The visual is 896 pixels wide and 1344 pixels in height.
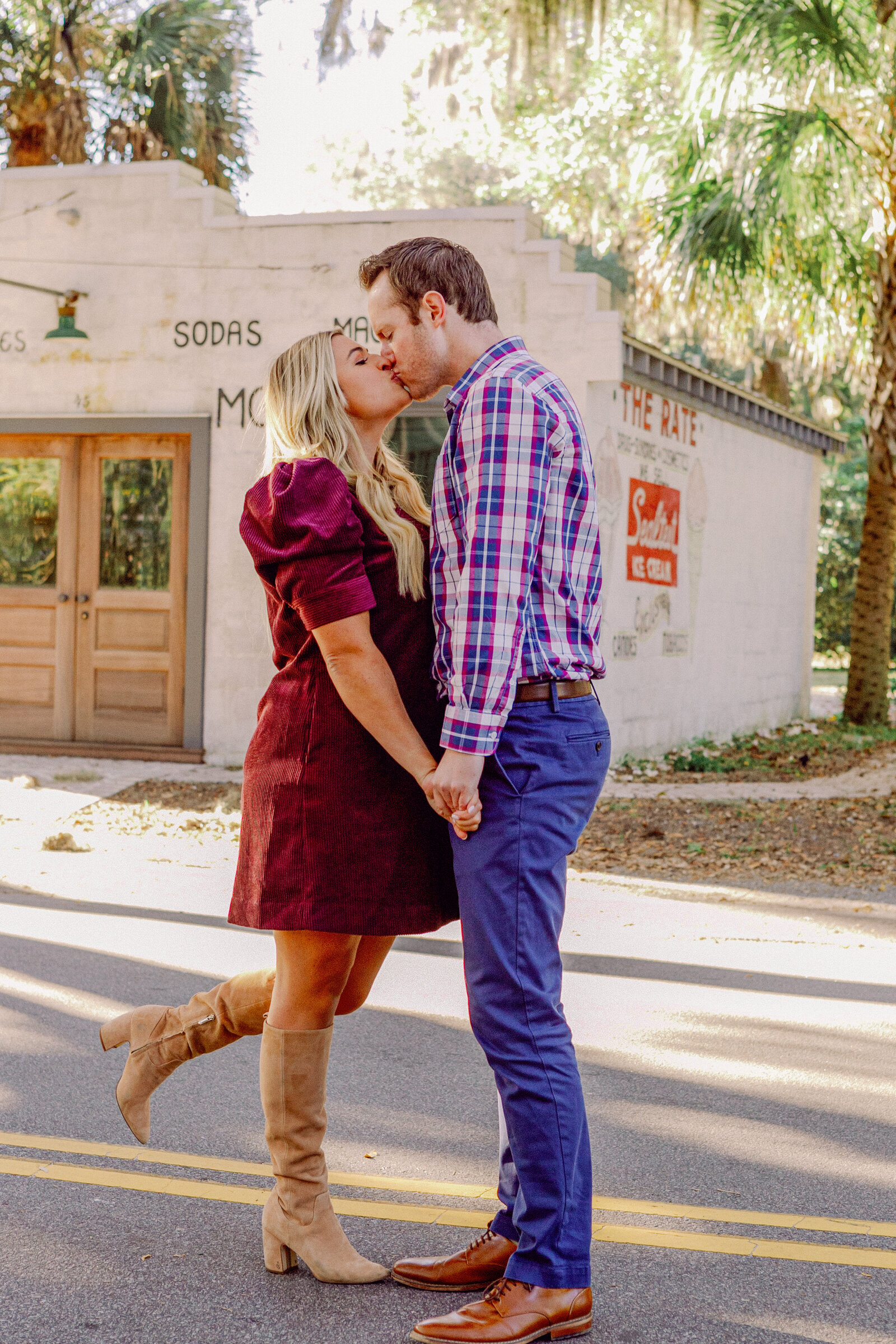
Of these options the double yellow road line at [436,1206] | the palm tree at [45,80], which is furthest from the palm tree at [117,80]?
the double yellow road line at [436,1206]

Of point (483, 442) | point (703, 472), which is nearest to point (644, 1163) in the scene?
point (483, 442)

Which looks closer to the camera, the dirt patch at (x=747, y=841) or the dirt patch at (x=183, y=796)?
the dirt patch at (x=747, y=841)

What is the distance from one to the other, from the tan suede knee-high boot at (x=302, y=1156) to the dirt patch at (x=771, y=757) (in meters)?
8.84

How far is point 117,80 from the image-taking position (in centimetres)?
1697

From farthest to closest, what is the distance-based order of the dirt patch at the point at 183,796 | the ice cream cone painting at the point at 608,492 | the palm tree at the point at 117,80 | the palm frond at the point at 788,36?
1. the palm tree at the point at 117,80
2. the palm frond at the point at 788,36
3. the ice cream cone painting at the point at 608,492
4. the dirt patch at the point at 183,796

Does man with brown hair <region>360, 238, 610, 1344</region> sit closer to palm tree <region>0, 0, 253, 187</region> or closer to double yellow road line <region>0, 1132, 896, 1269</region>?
double yellow road line <region>0, 1132, 896, 1269</region>

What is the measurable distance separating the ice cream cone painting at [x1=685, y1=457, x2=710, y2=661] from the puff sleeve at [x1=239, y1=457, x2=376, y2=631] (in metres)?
11.3

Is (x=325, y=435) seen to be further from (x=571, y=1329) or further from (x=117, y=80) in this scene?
(x=117, y=80)

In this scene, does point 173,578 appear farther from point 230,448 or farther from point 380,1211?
point 380,1211

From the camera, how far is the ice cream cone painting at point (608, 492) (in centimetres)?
1184

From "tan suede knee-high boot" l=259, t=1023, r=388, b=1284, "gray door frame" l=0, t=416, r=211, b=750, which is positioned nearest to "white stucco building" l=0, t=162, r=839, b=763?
"gray door frame" l=0, t=416, r=211, b=750

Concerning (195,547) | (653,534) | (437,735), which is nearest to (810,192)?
(653,534)

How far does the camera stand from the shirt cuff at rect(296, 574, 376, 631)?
2.86m

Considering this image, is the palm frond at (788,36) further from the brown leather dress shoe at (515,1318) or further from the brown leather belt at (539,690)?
the brown leather dress shoe at (515,1318)
